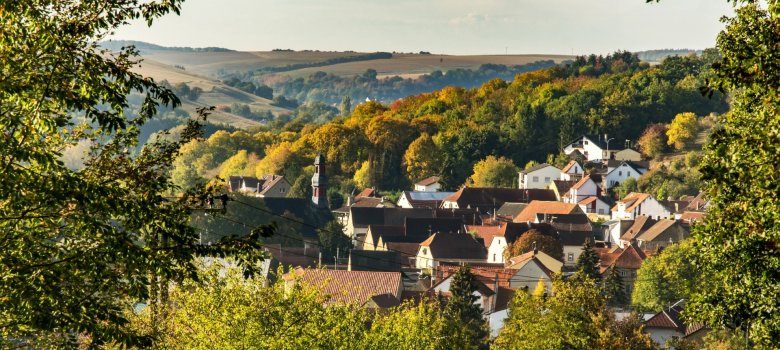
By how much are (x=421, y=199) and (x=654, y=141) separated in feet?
75.0

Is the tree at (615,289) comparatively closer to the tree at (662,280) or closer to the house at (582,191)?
the tree at (662,280)

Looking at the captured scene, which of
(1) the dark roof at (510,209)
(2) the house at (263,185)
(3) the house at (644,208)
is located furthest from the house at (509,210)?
(2) the house at (263,185)

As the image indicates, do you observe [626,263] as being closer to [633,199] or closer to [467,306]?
[467,306]

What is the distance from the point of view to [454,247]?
3182 inches

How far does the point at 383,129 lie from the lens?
396 ft

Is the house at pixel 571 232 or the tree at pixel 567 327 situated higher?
the tree at pixel 567 327

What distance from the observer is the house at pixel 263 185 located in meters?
110

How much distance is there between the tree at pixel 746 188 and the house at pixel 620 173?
97382 mm

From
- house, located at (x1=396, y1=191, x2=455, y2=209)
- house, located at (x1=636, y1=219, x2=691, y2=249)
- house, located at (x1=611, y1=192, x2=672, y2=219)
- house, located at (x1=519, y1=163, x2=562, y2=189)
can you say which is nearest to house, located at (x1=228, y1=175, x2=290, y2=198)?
house, located at (x1=396, y1=191, x2=455, y2=209)

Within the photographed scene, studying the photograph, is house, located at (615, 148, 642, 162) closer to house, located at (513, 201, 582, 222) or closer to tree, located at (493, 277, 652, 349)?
house, located at (513, 201, 582, 222)

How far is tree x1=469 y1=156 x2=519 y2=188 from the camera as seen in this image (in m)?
115

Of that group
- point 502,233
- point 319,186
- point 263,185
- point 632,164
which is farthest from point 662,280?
point 263,185

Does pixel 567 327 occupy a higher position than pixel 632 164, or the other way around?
pixel 567 327

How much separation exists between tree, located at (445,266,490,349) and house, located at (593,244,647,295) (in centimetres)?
1455
